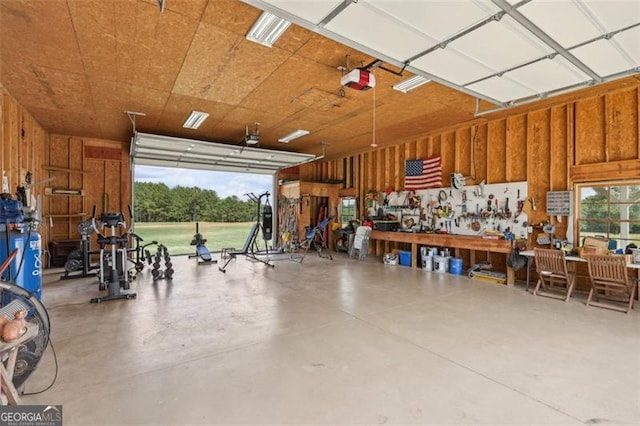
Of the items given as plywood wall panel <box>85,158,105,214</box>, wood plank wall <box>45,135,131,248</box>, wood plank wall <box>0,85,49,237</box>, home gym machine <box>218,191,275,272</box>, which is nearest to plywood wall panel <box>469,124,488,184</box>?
home gym machine <box>218,191,275,272</box>

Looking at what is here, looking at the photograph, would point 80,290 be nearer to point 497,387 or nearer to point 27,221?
point 27,221

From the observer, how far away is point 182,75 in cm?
439

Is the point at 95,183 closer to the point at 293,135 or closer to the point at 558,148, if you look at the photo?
the point at 293,135

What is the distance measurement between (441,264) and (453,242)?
2.25 ft

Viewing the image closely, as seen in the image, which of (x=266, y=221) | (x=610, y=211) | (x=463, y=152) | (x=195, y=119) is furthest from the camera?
(x=266, y=221)

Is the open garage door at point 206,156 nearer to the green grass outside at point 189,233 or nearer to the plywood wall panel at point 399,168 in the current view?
the plywood wall panel at point 399,168

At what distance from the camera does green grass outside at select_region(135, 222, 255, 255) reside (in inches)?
494

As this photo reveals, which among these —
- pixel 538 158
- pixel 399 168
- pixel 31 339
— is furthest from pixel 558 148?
pixel 31 339

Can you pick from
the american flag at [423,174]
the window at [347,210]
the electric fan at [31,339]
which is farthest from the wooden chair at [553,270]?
the electric fan at [31,339]

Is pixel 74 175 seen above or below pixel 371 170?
below

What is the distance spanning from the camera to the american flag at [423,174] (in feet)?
25.6

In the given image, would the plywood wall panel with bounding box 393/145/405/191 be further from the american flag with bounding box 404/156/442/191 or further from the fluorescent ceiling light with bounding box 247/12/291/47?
the fluorescent ceiling light with bounding box 247/12/291/47

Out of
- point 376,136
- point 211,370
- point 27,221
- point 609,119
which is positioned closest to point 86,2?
point 27,221

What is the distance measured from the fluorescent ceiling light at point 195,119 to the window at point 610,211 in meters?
7.33
